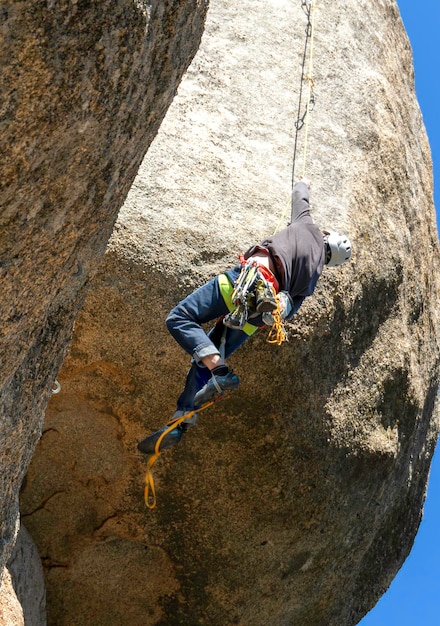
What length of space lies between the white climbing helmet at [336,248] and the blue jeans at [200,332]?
0.55 metres

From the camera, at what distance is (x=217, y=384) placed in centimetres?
443

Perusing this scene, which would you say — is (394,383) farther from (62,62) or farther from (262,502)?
(62,62)

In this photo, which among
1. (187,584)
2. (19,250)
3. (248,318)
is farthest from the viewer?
(187,584)

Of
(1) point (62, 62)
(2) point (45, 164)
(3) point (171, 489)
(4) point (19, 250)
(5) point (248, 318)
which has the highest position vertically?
(1) point (62, 62)

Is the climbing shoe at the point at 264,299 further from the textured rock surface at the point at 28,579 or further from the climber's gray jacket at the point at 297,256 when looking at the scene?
the textured rock surface at the point at 28,579

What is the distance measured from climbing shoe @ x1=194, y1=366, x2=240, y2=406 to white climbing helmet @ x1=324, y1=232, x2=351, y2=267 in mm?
905

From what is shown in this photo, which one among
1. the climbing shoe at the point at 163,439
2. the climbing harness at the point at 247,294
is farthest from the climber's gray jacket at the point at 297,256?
the climbing shoe at the point at 163,439

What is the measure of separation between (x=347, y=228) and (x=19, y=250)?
115 inches

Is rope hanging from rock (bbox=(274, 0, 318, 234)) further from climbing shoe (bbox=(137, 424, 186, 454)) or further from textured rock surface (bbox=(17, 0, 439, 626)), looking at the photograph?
climbing shoe (bbox=(137, 424, 186, 454))

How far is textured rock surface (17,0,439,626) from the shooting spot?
17.1 feet

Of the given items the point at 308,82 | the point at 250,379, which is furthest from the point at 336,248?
the point at 308,82

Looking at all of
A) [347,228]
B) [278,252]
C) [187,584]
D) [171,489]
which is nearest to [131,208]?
[278,252]

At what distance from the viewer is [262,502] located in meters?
5.64

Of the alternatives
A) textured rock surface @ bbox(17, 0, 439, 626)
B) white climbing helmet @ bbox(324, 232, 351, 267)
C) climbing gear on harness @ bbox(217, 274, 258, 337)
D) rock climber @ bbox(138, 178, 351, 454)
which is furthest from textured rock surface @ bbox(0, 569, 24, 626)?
white climbing helmet @ bbox(324, 232, 351, 267)
